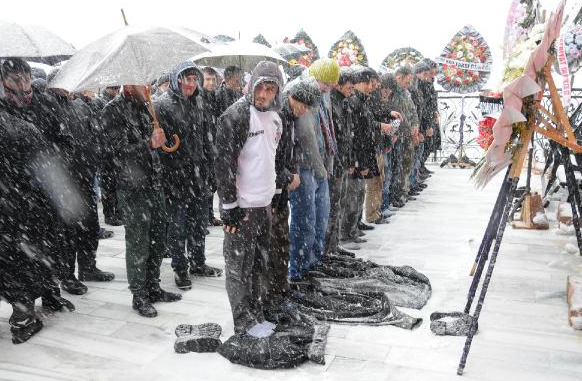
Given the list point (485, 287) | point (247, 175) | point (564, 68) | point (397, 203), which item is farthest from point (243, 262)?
point (397, 203)

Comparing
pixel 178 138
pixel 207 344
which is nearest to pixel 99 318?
pixel 207 344

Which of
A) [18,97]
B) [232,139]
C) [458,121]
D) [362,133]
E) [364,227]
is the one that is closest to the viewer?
[232,139]

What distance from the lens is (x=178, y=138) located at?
15.6ft

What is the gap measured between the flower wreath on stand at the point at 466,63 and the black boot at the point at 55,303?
34.3 feet

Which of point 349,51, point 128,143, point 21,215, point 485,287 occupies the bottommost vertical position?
point 485,287

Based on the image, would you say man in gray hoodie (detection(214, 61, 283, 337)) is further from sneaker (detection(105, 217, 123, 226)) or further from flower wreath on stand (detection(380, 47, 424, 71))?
flower wreath on stand (detection(380, 47, 424, 71))

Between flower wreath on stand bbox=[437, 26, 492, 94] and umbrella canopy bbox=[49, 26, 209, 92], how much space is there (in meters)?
9.76

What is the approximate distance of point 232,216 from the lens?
12.3ft

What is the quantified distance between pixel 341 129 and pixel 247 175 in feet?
6.83

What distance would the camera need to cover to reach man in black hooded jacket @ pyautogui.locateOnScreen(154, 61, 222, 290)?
472cm

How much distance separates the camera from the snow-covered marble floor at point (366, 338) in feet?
11.6

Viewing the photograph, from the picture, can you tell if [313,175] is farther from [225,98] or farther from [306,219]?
[225,98]

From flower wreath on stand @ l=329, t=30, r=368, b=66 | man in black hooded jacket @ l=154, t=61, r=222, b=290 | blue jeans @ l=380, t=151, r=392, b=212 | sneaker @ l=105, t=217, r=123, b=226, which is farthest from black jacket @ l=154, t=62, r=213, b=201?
flower wreath on stand @ l=329, t=30, r=368, b=66

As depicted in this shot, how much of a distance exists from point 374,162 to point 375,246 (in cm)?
93
